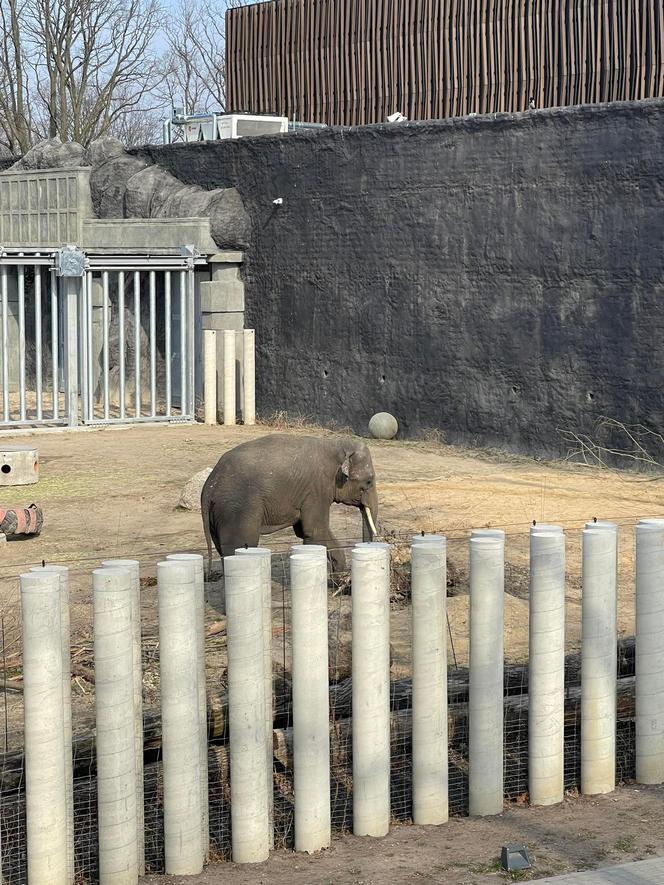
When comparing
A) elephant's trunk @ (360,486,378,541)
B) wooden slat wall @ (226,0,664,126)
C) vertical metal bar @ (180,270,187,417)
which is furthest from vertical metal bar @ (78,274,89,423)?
elephant's trunk @ (360,486,378,541)

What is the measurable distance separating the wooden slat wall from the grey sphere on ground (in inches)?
192

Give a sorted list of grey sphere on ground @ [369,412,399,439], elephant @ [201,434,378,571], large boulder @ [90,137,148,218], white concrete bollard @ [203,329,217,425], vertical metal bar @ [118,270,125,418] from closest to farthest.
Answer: elephant @ [201,434,378,571] → grey sphere on ground @ [369,412,399,439] → vertical metal bar @ [118,270,125,418] → white concrete bollard @ [203,329,217,425] → large boulder @ [90,137,148,218]

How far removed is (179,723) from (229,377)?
47.1 feet

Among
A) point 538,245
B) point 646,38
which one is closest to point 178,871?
point 538,245

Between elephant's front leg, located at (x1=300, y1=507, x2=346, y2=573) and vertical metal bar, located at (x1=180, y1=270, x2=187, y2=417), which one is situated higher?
vertical metal bar, located at (x1=180, y1=270, x2=187, y2=417)

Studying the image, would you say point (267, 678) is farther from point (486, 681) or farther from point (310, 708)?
point (486, 681)

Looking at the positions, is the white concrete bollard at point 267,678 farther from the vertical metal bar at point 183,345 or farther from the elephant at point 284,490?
the vertical metal bar at point 183,345

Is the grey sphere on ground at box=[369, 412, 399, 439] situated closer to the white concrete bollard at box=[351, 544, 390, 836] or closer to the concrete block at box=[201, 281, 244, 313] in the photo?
Result: the concrete block at box=[201, 281, 244, 313]

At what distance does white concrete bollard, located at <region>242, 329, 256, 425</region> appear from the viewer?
19.2 m

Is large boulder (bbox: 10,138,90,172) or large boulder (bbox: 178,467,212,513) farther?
large boulder (bbox: 10,138,90,172)

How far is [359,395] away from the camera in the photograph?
17.9 m

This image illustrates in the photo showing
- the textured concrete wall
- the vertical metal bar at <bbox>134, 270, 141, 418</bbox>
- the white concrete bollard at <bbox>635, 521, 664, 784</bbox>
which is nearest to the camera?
the white concrete bollard at <bbox>635, 521, 664, 784</bbox>

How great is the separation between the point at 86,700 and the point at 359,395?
11583 mm

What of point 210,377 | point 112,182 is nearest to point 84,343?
point 210,377
